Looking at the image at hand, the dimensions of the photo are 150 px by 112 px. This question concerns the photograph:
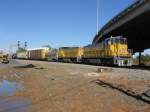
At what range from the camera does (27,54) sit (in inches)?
4555

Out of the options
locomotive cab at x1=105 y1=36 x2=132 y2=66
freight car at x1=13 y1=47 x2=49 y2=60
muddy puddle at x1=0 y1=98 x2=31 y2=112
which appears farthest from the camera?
freight car at x1=13 y1=47 x2=49 y2=60

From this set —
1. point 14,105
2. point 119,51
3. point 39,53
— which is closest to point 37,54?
point 39,53

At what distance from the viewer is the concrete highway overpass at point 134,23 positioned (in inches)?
1508

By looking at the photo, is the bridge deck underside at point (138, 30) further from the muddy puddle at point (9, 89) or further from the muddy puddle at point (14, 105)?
the muddy puddle at point (14, 105)

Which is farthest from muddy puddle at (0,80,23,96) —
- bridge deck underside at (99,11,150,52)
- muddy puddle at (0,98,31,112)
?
bridge deck underside at (99,11,150,52)

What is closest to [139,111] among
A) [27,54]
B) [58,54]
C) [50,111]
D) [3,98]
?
[50,111]

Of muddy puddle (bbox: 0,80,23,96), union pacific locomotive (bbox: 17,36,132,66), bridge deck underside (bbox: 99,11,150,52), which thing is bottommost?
muddy puddle (bbox: 0,80,23,96)

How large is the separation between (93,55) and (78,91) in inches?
1192

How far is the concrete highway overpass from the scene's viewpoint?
38.3 metres

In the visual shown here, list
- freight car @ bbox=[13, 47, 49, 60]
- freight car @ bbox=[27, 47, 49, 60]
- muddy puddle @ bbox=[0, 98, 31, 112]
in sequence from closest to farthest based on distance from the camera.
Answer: muddy puddle @ bbox=[0, 98, 31, 112]
freight car @ bbox=[27, 47, 49, 60]
freight car @ bbox=[13, 47, 49, 60]

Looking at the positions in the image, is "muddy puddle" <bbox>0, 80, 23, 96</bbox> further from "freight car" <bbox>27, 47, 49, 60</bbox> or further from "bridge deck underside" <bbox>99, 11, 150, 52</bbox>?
"freight car" <bbox>27, 47, 49, 60</bbox>

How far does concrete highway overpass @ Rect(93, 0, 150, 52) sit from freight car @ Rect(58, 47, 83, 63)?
592 cm

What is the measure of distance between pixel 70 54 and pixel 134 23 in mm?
23528

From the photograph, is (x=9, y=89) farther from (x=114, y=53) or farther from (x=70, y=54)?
(x=70, y=54)
